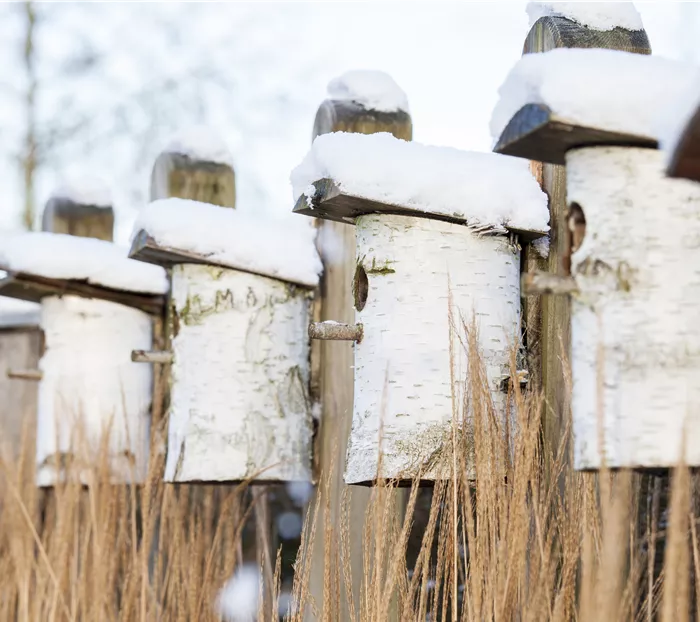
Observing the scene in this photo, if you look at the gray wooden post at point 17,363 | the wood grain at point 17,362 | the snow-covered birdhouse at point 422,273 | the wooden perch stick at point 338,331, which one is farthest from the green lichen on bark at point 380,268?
the wood grain at point 17,362

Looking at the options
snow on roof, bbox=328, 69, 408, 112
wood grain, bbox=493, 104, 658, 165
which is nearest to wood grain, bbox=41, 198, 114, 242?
snow on roof, bbox=328, 69, 408, 112

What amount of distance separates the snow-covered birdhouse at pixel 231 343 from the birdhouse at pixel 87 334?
0.48 meters

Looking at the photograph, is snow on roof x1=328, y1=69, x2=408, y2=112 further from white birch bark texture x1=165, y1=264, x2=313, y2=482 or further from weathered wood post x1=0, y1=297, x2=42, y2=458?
weathered wood post x1=0, y1=297, x2=42, y2=458

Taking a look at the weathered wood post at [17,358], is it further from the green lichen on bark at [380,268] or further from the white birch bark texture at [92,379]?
the green lichen on bark at [380,268]

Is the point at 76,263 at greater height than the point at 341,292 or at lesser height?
greater

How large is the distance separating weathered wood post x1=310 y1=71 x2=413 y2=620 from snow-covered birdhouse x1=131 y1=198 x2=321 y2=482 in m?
0.08

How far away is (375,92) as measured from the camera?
2598 millimetres

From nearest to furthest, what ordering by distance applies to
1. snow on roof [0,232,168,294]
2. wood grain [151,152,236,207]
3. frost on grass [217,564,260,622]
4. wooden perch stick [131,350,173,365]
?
frost on grass [217,564,260,622], wooden perch stick [131,350,173,365], wood grain [151,152,236,207], snow on roof [0,232,168,294]

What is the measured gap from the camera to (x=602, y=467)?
1263 mm

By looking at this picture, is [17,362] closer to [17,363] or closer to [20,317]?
[17,363]

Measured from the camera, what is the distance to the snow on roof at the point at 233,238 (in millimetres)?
2623

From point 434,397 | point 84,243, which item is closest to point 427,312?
point 434,397

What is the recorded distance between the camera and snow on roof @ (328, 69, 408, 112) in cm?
259

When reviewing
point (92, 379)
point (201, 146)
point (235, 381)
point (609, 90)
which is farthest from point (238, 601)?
point (609, 90)
